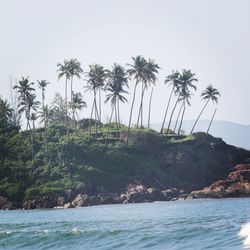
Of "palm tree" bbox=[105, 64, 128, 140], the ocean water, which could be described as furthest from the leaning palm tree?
the ocean water

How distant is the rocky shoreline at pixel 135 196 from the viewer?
116 m

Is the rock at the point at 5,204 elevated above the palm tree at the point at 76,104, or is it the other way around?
the palm tree at the point at 76,104

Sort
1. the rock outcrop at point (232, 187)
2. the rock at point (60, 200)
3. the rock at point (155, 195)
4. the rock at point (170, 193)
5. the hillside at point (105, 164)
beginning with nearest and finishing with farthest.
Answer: the rock at point (155, 195), the rock at point (170, 193), the rock outcrop at point (232, 187), the rock at point (60, 200), the hillside at point (105, 164)

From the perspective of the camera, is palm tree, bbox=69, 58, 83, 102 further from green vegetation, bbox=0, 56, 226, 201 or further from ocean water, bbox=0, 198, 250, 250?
ocean water, bbox=0, 198, 250, 250

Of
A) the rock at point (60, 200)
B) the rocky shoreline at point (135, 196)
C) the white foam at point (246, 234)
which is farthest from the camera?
the rock at point (60, 200)

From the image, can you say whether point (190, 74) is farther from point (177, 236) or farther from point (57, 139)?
point (177, 236)

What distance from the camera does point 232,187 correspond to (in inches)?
4796

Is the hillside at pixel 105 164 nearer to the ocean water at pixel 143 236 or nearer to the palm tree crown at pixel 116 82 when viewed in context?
the palm tree crown at pixel 116 82

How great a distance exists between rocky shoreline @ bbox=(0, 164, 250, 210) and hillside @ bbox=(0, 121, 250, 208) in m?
0.54

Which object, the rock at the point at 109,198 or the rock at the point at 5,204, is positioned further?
the rock at the point at 5,204

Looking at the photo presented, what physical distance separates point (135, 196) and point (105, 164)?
20.3 meters

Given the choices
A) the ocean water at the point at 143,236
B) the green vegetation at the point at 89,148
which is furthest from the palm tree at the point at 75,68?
the ocean water at the point at 143,236

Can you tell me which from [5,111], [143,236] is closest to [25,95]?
[5,111]

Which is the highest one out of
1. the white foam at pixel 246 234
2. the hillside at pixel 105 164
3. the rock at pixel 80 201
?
the hillside at pixel 105 164
